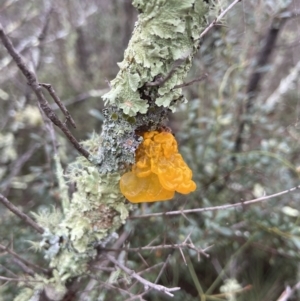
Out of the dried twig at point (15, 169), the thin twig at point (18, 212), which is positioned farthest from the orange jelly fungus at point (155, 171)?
the dried twig at point (15, 169)

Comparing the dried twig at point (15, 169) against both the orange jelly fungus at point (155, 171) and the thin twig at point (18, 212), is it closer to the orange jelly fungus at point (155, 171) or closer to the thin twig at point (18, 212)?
the thin twig at point (18, 212)

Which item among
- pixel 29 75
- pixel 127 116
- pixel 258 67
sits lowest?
pixel 258 67

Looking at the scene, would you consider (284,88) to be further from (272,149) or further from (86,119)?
(86,119)

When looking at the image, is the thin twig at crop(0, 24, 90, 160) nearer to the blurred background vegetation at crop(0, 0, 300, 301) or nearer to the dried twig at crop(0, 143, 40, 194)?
the blurred background vegetation at crop(0, 0, 300, 301)

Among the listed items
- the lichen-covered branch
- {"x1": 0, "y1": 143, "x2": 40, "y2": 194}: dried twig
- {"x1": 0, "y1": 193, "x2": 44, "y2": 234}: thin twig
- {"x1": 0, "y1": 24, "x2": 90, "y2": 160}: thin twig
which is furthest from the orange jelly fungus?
{"x1": 0, "y1": 143, "x2": 40, "y2": 194}: dried twig

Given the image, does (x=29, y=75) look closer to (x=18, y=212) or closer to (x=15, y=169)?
(x=18, y=212)

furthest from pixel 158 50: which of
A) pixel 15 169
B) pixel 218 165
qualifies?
pixel 15 169
